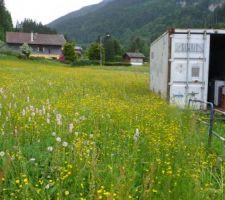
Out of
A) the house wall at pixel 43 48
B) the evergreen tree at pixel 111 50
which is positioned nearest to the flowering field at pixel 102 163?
the evergreen tree at pixel 111 50

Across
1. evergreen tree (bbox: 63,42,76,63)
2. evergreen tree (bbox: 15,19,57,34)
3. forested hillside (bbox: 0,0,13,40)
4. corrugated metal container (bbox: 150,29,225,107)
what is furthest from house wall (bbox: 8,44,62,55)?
corrugated metal container (bbox: 150,29,225,107)

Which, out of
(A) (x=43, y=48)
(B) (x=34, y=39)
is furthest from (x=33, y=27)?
(A) (x=43, y=48)

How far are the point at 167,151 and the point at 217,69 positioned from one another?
39.5 ft

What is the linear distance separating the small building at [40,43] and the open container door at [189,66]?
99114 millimetres

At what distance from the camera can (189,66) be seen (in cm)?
1373

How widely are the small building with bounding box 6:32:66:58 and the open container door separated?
9911 cm

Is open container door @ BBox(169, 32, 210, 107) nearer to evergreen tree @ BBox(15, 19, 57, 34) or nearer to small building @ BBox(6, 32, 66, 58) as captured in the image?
small building @ BBox(6, 32, 66, 58)

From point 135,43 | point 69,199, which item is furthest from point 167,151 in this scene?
point 135,43

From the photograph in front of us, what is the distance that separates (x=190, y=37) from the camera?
13.6 m

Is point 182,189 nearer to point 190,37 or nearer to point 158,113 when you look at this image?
point 158,113

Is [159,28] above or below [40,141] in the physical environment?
above

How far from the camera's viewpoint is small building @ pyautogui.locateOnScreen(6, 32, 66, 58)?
111188mm

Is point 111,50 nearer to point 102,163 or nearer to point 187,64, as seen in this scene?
point 187,64

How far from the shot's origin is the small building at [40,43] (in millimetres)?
111188
